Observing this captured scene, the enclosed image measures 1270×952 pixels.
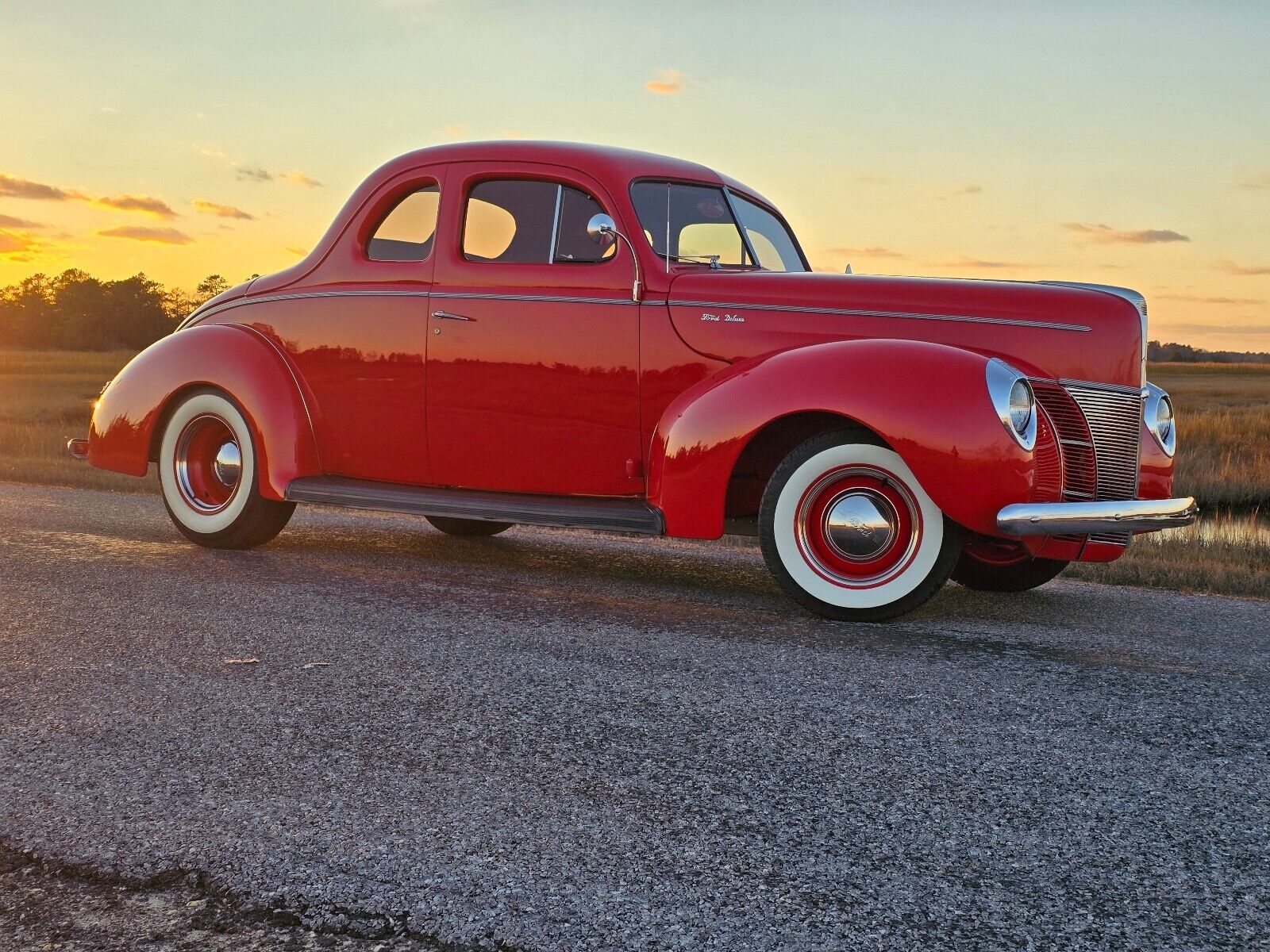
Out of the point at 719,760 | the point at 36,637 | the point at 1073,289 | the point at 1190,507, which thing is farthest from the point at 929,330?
the point at 36,637

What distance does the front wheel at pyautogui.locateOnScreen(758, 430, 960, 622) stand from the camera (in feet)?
15.7

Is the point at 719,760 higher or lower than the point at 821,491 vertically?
lower

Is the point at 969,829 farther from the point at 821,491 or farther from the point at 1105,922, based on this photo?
the point at 821,491

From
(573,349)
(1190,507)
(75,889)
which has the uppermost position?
(573,349)

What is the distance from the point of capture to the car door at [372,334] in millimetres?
6023

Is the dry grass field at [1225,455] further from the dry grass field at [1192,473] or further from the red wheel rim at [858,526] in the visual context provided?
the red wheel rim at [858,526]

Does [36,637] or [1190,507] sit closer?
[36,637]

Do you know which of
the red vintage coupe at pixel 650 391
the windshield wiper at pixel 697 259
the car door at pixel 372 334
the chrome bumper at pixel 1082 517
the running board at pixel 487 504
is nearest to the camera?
the chrome bumper at pixel 1082 517

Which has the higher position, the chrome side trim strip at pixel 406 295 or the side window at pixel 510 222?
the side window at pixel 510 222

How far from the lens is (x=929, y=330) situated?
509 cm

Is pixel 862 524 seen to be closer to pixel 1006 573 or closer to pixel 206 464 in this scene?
pixel 1006 573

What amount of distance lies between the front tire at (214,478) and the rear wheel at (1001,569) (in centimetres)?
363

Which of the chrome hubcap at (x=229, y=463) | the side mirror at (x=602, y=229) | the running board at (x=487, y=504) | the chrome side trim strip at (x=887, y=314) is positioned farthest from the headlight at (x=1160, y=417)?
the chrome hubcap at (x=229, y=463)

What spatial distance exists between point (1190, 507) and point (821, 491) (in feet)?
4.95
